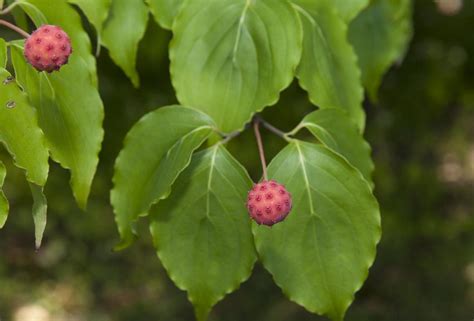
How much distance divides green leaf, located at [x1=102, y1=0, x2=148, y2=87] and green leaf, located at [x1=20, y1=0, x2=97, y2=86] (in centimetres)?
15

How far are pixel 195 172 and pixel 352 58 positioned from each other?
414 millimetres

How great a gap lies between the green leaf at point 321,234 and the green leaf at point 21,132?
13.6 inches

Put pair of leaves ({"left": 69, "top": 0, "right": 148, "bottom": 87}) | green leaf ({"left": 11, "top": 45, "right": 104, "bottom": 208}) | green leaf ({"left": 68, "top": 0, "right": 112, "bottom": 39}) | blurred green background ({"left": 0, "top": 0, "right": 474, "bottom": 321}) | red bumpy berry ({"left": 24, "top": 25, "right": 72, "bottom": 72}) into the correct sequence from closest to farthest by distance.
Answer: red bumpy berry ({"left": 24, "top": 25, "right": 72, "bottom": 72}) → green leaf ({"left": 11, "top": 45, "right": 104, "bottom": 208}) → green leaf ({"left": 68, "top": 0, "right": 112, "bottom": 39}) → pair of leaves ({"left": 69, "top": 0, "right": 148, "bottom": 87}) → blurred green background ({"left": 0, "top": 0, "right": 474, "bottom": 321})

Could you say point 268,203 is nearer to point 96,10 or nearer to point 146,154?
point 146,154

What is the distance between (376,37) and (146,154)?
0.90 meters

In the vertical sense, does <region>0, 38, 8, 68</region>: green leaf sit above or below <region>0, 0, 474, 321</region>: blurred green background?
above

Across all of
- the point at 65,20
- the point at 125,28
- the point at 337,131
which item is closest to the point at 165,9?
the point at 125,28

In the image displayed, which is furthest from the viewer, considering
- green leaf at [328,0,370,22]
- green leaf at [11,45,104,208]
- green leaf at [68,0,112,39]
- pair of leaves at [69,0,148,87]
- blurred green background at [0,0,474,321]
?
blurred green background at [0,0,474,321]

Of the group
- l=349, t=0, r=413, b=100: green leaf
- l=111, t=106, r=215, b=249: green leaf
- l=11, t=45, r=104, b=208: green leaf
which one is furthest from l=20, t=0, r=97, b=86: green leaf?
l=349, t=0, r=413, b=100: green leaf

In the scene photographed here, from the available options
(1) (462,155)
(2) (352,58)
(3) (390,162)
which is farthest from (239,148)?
(2) (352,58)

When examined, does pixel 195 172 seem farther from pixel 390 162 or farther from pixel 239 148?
pixel 390 162

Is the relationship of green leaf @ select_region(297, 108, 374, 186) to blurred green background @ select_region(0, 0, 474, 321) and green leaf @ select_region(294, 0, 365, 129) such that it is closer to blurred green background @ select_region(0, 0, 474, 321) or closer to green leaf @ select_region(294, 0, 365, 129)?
green leaf @ select_region(294, 0, 365, 129)

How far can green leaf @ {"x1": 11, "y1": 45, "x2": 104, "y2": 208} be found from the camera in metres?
1.19

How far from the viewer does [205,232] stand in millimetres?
1324
